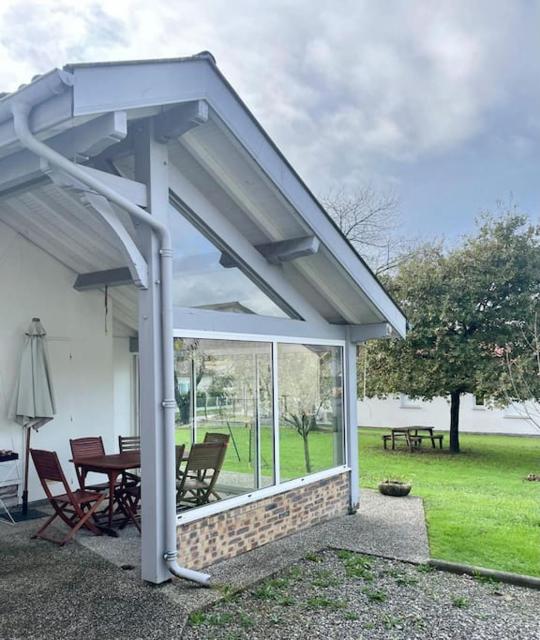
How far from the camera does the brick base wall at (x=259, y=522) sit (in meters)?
5.24

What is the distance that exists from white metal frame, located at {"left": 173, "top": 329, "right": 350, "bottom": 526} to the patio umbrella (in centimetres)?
293

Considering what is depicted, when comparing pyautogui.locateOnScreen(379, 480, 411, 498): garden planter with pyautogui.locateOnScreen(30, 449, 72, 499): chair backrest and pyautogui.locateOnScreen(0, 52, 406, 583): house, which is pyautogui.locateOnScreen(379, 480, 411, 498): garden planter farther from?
pyautogui.locateOnScreen(30, 449, 72, 499): chair backrest

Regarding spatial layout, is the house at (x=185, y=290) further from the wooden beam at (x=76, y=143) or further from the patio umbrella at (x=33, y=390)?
the patio umbrella at (x=33, y=390)

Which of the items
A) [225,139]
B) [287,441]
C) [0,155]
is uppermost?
[225,139]

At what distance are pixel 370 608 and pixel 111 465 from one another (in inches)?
129

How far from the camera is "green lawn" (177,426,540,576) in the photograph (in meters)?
6.13

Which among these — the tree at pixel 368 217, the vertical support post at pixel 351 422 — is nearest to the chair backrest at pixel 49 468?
the vertical support post at pixel 351 422

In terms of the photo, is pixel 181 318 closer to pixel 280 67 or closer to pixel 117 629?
pixel 117 629

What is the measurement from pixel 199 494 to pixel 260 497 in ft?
3.11

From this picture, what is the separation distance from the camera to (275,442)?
659 cm

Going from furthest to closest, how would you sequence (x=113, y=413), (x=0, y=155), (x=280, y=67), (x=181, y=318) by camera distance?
1. (x=280, y=67)
2. (x=113, y=413)
3. (x=181, y=318)
4. (x=0, y=155)

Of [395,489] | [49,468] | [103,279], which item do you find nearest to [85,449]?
[49,468]

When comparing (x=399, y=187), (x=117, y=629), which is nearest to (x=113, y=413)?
(x=117, y=629)

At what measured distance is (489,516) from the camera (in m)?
8.11
